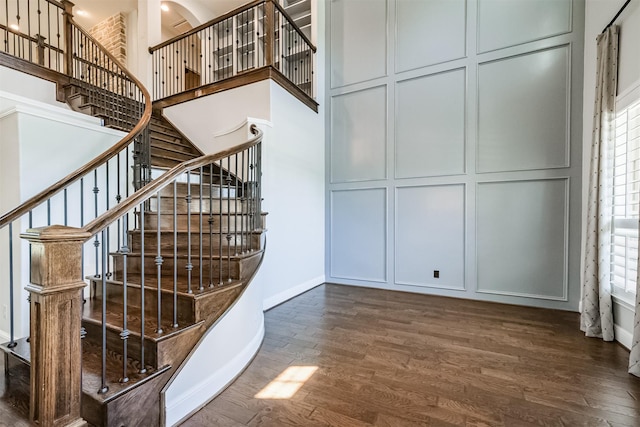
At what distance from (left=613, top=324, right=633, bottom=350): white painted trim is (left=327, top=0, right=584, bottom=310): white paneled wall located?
82cm

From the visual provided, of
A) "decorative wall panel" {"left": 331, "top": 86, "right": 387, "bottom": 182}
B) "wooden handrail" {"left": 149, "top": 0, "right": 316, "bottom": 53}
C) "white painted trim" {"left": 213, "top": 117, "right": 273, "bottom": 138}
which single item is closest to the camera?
"white painted trim" {"left": 213, "top": 117, "right": 273, "bottom": 138}

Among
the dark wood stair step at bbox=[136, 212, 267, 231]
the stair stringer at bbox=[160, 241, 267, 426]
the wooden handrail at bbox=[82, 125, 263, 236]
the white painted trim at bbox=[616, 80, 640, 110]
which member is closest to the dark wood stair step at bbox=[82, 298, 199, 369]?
the stair stringer at bbox=[160, 241, 267, 426]

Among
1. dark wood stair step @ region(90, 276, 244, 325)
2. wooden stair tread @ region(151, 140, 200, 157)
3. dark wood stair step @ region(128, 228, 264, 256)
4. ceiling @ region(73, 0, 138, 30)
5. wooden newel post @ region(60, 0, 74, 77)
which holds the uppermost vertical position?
ceiling @ region(73, 0, 138, 30)

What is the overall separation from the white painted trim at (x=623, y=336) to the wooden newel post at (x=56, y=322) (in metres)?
3.48

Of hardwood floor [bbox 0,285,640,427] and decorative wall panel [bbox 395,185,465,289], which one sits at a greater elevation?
decorative wall panel [bbox 395,185,465,289]

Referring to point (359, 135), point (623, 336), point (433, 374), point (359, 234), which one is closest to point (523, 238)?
point (623, 336)

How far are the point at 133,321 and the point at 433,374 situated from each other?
1947 mm

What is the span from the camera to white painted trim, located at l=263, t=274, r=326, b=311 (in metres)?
3.18

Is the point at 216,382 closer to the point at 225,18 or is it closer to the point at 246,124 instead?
the point at 246,124

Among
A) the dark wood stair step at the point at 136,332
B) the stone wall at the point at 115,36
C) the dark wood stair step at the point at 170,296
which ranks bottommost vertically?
the dark wood stair step at the point at 136,332

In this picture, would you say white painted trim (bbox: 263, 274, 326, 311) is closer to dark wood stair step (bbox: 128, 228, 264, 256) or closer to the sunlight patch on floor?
dark wood stair step (bbox: 128, 228, 264, 256)

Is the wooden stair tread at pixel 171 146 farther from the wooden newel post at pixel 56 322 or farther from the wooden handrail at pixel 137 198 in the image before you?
the wooden newel post at pixel 56 322

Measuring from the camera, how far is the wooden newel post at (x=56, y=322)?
972 millimetres

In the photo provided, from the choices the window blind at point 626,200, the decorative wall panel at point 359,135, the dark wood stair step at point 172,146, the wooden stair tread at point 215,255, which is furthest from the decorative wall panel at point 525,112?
the dark wood stair step at point 172,146
